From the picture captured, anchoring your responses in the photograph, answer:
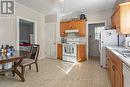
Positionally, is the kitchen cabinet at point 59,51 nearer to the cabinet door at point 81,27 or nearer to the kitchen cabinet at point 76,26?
the kitchen cabinet at point 76,26

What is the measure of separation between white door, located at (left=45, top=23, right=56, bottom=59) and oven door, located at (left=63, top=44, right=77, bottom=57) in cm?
77

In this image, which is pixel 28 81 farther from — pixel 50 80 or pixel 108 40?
pixel 108 40

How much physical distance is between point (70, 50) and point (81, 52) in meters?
0.57

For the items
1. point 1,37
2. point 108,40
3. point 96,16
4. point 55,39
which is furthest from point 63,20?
point 1,37

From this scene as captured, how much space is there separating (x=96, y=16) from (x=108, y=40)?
6.67 ft

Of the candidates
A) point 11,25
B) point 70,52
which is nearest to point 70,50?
point 70,52

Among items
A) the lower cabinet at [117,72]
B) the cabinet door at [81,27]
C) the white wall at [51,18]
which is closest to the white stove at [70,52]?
the cabinet door at [81,27]

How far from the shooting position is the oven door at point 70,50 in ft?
17.6

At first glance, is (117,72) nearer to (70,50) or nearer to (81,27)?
(70,50)

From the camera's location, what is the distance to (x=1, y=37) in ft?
12.6

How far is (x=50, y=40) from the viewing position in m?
6.28

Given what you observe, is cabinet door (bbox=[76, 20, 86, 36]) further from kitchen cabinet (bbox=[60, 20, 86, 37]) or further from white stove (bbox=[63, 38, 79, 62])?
white stove (bbox=[63, 38, 79, 62])

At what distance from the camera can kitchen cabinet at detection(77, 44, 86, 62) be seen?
17.7 ft

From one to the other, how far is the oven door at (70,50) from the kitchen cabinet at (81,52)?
7.4 inches
